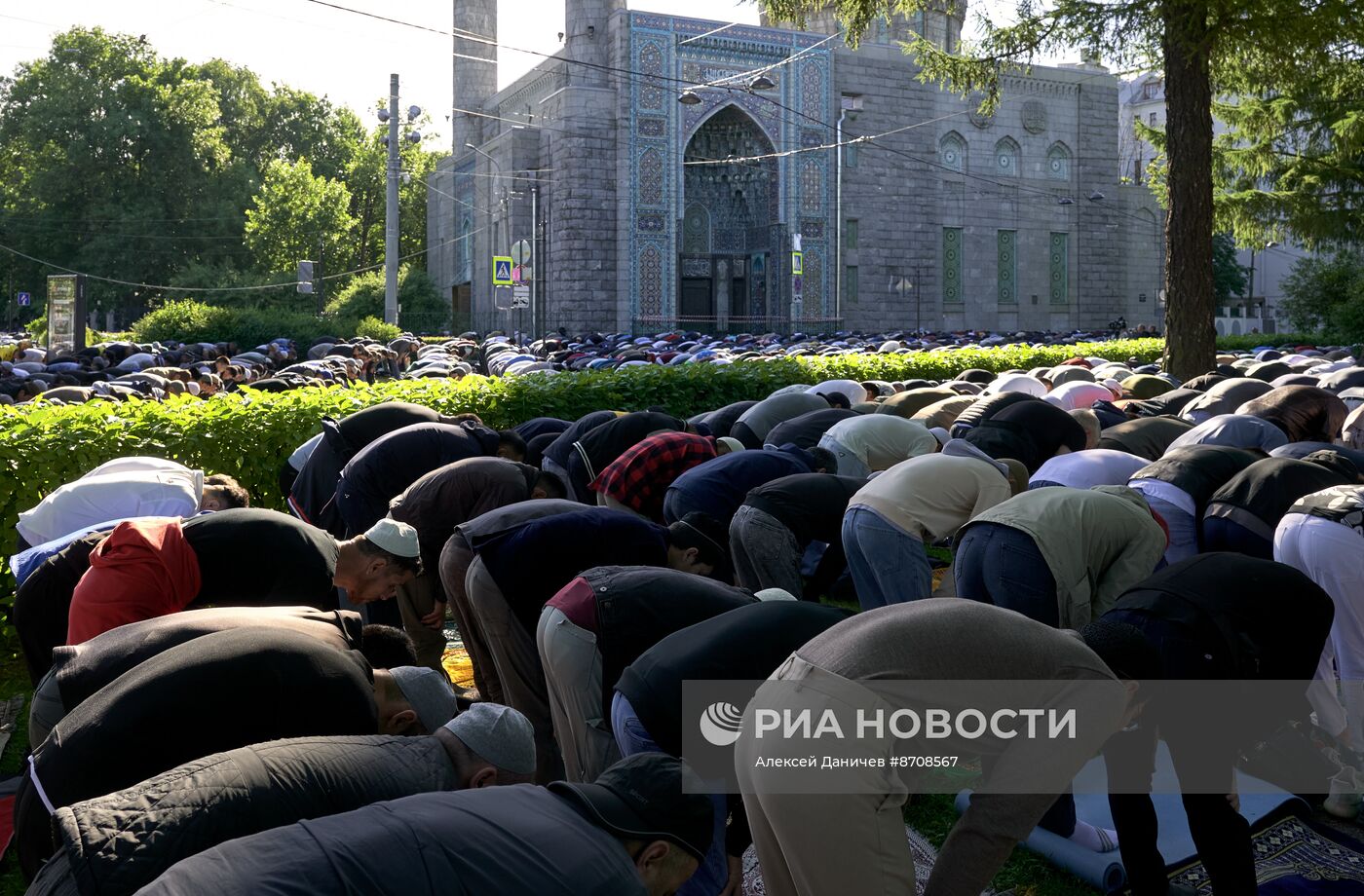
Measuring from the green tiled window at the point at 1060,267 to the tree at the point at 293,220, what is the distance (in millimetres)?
28618

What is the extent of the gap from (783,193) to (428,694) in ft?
121

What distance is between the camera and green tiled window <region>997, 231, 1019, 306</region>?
44.4m

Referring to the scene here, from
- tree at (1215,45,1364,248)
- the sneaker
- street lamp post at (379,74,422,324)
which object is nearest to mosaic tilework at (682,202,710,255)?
street lamp post at (379,74,422,324)

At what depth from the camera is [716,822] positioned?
384 cm

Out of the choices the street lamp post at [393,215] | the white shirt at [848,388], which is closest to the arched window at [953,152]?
the street lamp post at [393,215]

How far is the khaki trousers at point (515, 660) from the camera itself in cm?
512

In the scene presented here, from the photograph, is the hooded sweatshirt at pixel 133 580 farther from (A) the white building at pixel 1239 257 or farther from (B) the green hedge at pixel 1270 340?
(A) the white building at pixel 1239 257

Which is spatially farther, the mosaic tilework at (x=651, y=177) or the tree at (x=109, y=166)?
the tree at (x=109, y=166)

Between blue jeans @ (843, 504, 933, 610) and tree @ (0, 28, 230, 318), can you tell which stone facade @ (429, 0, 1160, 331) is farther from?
blue jeans @ (843, 504, 933, 610)

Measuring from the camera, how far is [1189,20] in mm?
13055

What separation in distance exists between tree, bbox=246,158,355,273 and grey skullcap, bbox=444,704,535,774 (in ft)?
159

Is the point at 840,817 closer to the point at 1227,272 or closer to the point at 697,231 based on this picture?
the point at 697,231

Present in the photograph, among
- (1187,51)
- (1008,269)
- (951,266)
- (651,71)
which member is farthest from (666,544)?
(1008,269)

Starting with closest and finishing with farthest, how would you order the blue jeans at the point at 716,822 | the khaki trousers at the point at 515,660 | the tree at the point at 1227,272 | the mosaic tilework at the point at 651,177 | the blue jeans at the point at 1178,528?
the blue jeans at the point at 716,822 < the khaki trousers at the point at 515,660 < the blue jeans at the point at 1178,528 < the mosaic tilework at the point at 651,177 < the tree at the point at 1227,272
